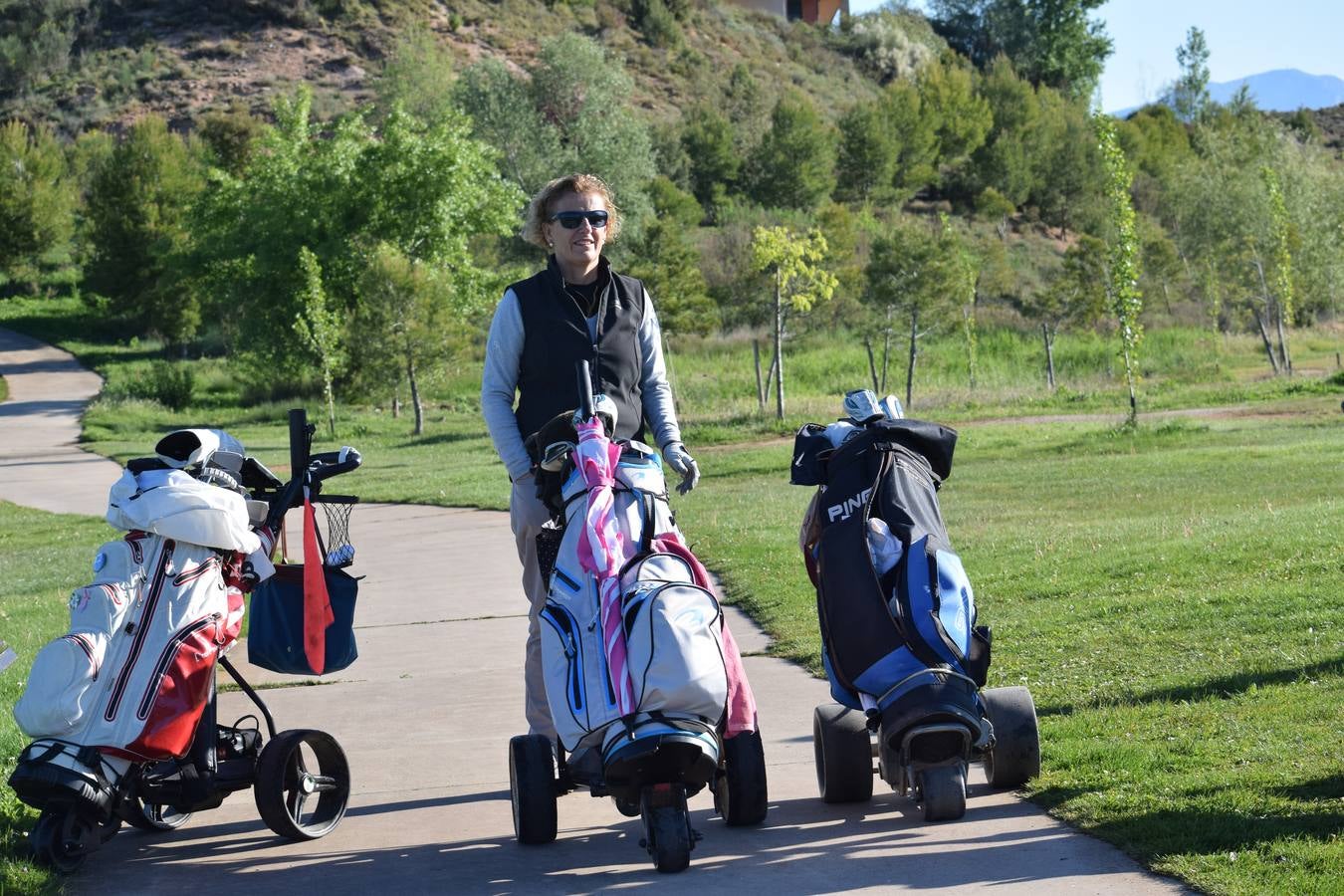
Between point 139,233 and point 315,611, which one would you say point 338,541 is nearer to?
point 315,611

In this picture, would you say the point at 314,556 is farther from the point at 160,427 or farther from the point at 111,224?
the point at 111,224

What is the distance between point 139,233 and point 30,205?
8924 mm

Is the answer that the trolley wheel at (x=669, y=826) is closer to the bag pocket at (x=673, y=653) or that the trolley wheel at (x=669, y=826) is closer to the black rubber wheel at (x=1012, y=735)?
the bag pocket at (x=673, y=653)

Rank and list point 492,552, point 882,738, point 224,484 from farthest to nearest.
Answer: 1. point 492,552
2. point 224,484
3. point 882,738

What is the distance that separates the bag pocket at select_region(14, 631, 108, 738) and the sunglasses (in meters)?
2.29

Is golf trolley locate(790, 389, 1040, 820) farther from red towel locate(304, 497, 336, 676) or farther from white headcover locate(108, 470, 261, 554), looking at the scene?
white headcover locate(108, 470, 261, 554)

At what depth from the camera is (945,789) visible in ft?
16.9

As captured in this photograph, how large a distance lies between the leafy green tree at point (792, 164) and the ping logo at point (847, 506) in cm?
7358

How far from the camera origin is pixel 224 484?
562 centimetres

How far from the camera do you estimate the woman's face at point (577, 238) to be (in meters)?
5.89

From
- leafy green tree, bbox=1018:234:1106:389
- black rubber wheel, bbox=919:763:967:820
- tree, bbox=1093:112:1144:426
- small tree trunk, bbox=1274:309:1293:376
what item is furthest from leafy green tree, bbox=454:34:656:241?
black rubber wheel, bbox=919:763:967:820

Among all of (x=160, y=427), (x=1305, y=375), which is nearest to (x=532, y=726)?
(x=160, y=427)

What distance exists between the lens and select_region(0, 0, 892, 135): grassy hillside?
89.8m

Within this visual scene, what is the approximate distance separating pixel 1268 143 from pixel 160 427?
4592 centimetres
